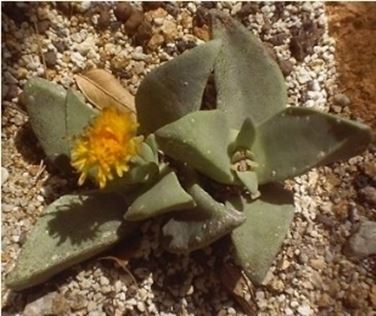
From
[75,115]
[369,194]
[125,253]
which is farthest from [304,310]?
[75,115]

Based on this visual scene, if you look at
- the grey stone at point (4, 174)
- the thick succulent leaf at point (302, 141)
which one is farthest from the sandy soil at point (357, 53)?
the grey stone at point (4, 174)

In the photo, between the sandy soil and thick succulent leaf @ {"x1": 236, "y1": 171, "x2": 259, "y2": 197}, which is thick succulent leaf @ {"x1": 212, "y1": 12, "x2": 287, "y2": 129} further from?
the sandy soil

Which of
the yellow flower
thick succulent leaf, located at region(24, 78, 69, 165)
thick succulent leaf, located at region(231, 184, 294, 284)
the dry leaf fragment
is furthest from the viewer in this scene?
the dry leaf fragment

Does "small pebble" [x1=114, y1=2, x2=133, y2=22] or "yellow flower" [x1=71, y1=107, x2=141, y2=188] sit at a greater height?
"small pebble" [x1=114, y1=2, x2=133, y2=22]

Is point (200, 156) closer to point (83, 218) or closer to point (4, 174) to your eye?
point (83, 218)

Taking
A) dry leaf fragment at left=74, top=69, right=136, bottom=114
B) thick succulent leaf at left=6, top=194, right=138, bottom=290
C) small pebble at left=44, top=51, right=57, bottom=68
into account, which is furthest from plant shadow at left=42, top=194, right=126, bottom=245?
small pebble at left=44, top=51, right=57, bottom=68

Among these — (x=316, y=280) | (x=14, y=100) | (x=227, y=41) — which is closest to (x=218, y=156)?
(x=227, y=41)
